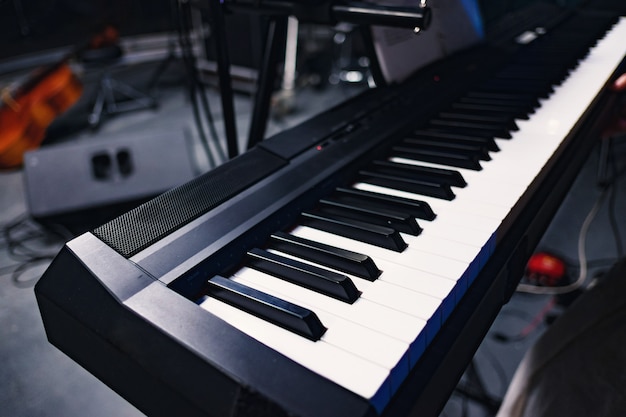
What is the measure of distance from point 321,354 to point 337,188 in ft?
1.28

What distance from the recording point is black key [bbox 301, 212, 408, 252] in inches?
26.5

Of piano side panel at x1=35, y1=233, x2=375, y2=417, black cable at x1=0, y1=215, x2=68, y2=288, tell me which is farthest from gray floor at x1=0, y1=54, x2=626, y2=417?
piano side panel at x1=35, y1=233, x2=375, y2=417

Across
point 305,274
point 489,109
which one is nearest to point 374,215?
point 305,274

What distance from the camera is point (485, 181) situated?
0.85 metres

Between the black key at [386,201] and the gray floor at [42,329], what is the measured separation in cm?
55

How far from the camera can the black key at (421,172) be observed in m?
0.85

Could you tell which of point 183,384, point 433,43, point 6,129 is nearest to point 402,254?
point 183,384

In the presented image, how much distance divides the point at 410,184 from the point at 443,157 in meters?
0.12

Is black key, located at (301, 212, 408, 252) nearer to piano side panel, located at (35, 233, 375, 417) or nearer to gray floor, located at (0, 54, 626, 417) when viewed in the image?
piano side panel, located at (35, 233, 375, 417)

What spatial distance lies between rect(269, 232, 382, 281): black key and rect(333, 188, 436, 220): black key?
162mm

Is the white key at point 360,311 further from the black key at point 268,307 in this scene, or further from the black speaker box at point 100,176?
the black speaker box at point 100,176

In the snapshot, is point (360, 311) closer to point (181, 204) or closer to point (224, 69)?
point (181, 204)

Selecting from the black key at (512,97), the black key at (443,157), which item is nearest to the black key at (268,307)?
the black key at (443,157)

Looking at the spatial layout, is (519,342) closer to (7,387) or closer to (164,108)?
(7,387)
